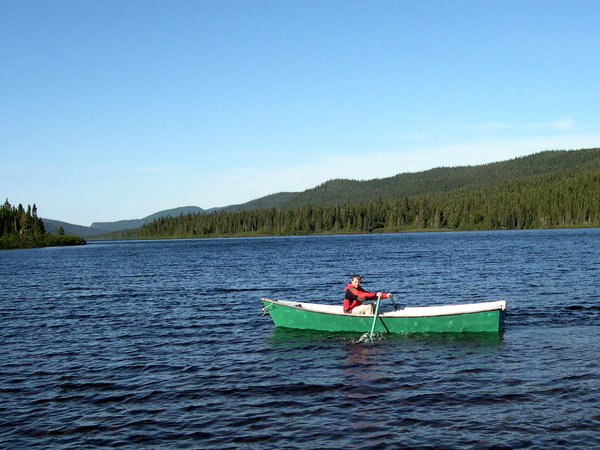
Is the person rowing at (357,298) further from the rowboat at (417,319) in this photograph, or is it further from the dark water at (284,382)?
the dark water at (284,382)

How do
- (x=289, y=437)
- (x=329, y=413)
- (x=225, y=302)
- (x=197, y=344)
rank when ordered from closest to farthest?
1. (x=289, y=437)
2. (x=329, y=413)
3. (x=197, y=344)
4. (x=225, y=302)

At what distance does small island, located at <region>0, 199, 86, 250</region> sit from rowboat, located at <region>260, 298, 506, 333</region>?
172929mm

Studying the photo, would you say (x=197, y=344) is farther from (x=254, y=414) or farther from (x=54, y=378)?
(x=254, y=414)

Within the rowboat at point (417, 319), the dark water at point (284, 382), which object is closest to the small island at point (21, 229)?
the dark water at point (284, 382)

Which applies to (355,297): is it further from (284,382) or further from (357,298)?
(284,382)

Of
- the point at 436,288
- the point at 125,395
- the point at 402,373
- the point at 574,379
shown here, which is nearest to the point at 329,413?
the point at 402,373

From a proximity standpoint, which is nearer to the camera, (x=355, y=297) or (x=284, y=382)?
(x=284, y=382)

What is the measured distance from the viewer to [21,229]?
17875 cm

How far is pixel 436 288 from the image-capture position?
42000mm

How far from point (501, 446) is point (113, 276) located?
184ft

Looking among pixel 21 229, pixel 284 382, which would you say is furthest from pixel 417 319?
pixel 21 229

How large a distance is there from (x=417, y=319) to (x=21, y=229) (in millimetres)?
179673

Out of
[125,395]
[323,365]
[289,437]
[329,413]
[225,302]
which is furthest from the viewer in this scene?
[225,302]

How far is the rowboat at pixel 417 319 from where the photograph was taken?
23.5 metres
